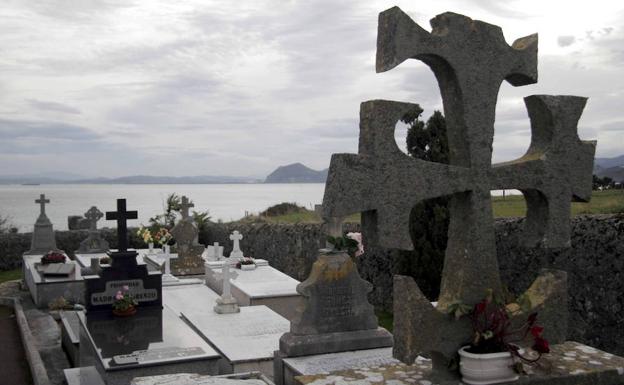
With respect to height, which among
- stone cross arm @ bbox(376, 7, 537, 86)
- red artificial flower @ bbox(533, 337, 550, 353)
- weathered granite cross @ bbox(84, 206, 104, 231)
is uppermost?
stone cross arm @ bbox(376, 7, 537, 86)

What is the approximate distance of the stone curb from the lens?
7.83 m

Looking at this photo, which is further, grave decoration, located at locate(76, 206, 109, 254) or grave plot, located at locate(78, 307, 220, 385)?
grave decoration, located at locate(76, 206, 109, 254)

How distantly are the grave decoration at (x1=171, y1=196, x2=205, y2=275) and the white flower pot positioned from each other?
1161 cm

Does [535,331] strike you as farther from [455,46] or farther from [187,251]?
[187,251]

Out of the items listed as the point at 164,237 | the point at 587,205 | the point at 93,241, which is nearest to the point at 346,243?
the point at 587,205

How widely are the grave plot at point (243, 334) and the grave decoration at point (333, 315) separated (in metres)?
0.63

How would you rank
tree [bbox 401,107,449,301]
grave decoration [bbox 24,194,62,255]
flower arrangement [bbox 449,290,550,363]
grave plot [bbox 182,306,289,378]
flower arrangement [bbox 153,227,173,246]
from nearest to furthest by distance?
1. flower arrangement [bbox 449,290,550,363]
2. grave plot [bbox 182,306,289,378]
3. tree [bbox 401,107,449,301]
4. flower arrangement [bbox 153,227,173,246]
5. grave decoration [bbox 24,194,62,255]

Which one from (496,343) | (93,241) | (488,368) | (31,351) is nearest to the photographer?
(488,368)

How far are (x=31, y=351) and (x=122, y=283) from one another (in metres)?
1.76

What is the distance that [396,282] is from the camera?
4230 mm

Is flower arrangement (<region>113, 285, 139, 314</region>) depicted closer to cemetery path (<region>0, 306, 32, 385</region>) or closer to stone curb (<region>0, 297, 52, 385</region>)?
stone curb (<region>0, 297, 52, 385</region>)

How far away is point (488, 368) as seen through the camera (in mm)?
4066

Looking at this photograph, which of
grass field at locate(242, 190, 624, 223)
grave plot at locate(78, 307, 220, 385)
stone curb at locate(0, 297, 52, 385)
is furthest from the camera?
grass field at locate(242, 190, 624, 223)

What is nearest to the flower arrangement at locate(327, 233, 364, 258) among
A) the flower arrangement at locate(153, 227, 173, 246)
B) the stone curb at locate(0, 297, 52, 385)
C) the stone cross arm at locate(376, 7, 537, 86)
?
the stone cross arm at locate(376, 7, 537, 86)
